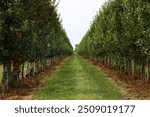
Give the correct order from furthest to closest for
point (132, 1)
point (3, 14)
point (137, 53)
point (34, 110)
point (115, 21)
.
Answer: point (115, 21) → point (137, 53) → point (132, 1) → point (3, 14) → point (34, 110)

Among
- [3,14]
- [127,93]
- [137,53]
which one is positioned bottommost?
[127,93]

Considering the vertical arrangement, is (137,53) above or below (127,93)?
above

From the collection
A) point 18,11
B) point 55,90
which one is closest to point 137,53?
point 55,90

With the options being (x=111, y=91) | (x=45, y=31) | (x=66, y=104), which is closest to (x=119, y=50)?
(x=45, y=31)

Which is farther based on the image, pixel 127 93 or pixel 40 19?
pixel 40 19

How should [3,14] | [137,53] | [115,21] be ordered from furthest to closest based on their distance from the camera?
1. [115,21]
2. [137,53]
3. [3,14]

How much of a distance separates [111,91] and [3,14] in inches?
287

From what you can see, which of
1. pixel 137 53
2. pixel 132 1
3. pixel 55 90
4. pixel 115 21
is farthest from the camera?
pixel 115 21

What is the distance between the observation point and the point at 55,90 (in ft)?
78.3

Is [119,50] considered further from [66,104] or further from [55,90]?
[66,104]

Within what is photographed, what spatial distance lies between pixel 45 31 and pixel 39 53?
2455 mm

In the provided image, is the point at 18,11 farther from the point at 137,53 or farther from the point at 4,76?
the point at 137,53

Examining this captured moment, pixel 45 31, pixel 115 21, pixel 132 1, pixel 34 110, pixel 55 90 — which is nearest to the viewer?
pixel 34 110

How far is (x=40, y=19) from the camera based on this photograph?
31.2m
